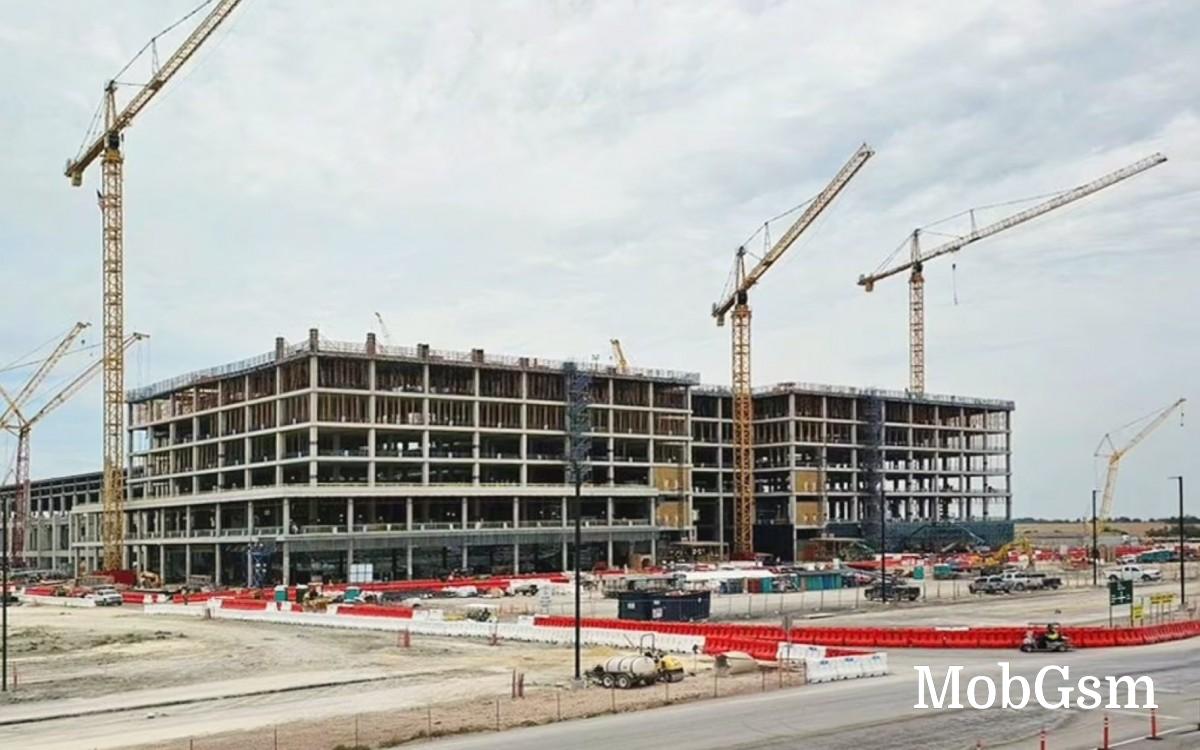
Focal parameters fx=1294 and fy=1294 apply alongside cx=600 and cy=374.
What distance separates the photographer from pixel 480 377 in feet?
532

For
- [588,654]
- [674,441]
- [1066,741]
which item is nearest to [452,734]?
[1066,741]

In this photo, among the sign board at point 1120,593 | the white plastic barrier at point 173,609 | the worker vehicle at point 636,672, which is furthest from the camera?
the white plastic barrier at point 173,609

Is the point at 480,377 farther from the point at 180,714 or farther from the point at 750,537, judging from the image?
the point at 180,714

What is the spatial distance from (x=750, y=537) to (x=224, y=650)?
129086mm

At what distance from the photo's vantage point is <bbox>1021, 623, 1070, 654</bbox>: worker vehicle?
2466 inches

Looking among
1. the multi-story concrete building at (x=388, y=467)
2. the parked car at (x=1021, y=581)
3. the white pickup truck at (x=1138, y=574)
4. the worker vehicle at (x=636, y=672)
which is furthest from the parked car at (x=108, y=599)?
the white pickup truck at (x=1138, y=574)

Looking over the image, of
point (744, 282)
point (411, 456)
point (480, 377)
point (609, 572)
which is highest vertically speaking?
point (744, 282)

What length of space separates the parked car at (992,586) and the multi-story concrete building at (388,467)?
60.2m

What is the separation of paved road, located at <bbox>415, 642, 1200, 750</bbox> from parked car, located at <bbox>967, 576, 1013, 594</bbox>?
6526 centimetres

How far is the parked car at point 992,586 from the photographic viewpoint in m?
116

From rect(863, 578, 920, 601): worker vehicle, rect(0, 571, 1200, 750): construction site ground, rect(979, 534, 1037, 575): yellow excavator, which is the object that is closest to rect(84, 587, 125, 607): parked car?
rect(0, 571, 1200, 750): construction site ground

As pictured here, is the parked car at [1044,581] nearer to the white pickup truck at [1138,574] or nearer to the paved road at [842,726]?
the white pickup truck at [1138,574]

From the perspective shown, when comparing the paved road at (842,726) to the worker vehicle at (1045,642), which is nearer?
the paved road at (842,726)

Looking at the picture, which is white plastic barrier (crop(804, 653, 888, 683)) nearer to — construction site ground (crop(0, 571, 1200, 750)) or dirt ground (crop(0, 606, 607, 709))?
construction site ground (crop(0, 571, 1200, 750))
